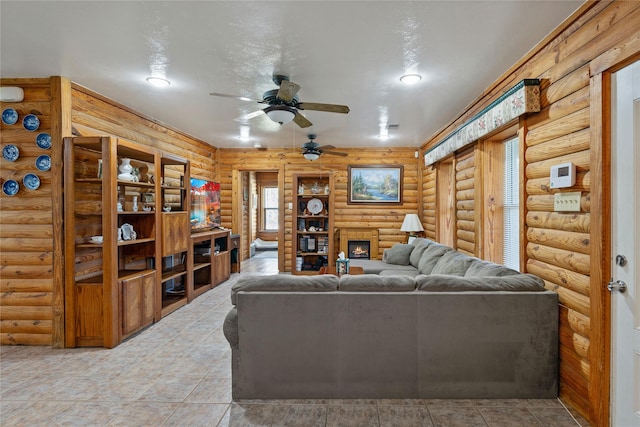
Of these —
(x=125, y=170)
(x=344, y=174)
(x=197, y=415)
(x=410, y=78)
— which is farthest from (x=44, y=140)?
(x=344, y=174)

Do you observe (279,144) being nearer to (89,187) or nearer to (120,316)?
(89,187)

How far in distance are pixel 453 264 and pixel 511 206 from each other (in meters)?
0.90

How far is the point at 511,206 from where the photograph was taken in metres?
3.57

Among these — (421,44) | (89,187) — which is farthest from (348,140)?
(89,187)

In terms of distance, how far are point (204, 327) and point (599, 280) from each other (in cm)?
365

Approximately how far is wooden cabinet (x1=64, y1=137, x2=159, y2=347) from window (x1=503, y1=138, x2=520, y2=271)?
159 inches

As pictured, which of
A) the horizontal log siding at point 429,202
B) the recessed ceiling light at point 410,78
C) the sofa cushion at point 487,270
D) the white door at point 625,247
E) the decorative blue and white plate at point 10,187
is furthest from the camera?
the horizontal log siding at point 429,202

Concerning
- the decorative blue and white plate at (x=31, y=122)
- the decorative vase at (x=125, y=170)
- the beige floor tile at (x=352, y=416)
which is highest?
the decorative blue and white plate at (x=31, y=122)

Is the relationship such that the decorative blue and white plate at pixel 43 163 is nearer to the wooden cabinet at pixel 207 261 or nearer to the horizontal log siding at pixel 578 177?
the wooden cabinet at pixel 207 261

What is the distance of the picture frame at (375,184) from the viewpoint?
6.99m

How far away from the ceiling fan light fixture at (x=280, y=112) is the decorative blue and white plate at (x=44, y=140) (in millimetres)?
2156

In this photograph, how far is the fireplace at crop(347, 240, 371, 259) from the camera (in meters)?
6.89

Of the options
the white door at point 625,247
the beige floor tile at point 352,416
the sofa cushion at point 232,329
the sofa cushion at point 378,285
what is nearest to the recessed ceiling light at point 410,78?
the white door at point 625,247

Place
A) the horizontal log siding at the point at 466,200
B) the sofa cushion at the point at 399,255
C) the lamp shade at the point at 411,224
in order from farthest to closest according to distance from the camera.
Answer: the lamp shade at the point at 411,224, the sofa cushion at the point at 399,255, the horizontal log siding at the point at 466,200
